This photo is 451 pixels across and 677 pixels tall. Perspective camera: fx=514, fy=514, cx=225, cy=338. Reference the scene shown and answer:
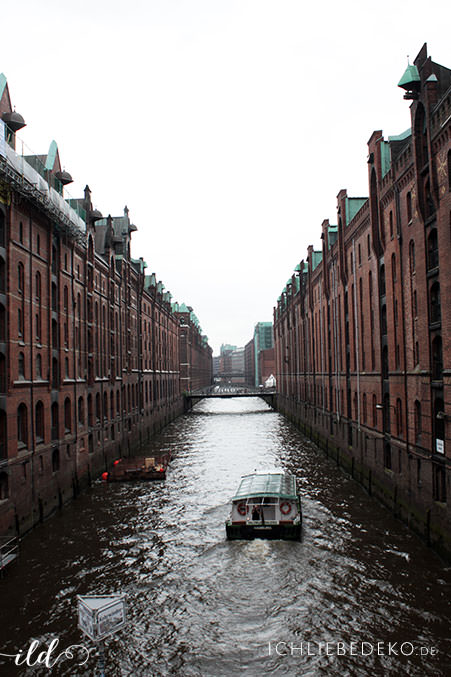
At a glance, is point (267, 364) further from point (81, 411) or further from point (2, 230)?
point (2, 230)

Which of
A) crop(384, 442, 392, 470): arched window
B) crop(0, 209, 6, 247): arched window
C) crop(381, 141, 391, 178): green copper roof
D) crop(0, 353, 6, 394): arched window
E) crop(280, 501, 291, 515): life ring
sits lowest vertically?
crop(280, 501, 291, 515): life ring

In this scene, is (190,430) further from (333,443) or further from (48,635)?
(48,635)

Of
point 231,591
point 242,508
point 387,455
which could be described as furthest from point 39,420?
point 387,455

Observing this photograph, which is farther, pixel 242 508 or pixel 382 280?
pixel 382 280

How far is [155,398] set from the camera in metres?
74.1

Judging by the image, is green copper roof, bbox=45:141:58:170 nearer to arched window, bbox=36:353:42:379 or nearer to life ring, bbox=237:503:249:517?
arched window, bbox=36:353:42:379

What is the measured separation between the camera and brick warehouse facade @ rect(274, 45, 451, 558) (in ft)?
72.1

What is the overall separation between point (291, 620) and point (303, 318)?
186ft

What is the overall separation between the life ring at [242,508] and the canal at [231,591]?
1426mm

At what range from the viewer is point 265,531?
79.5 feet

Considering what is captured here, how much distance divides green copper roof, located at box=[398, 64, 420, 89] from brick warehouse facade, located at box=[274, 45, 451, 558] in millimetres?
57

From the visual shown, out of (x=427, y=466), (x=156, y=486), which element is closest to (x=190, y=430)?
(x=156, y=486)

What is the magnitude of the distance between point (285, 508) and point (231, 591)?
6.36 meters

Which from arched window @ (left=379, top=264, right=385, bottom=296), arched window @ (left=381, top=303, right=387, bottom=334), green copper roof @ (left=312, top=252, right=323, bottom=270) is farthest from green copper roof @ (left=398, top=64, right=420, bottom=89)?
green copper roof @ (left=312, top=252, right=323, bottom=270)
